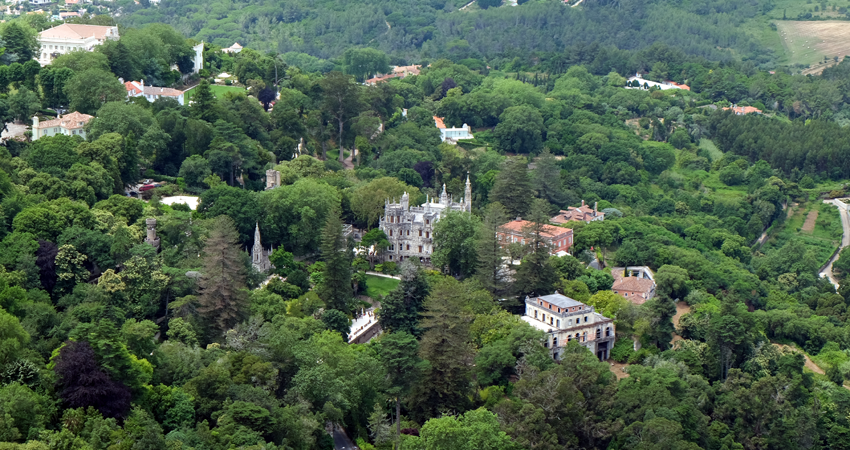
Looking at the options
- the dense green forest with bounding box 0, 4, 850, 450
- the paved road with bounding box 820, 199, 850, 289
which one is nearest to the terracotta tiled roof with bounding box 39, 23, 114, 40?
the dense green forest with bounding box 0, 4, 850, 450

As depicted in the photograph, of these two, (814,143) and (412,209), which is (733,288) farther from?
(814,143)

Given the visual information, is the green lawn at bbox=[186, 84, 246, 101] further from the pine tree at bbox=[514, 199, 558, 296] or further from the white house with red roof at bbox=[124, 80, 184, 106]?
the pine tree at bbox=[514, 199, 558, 296]

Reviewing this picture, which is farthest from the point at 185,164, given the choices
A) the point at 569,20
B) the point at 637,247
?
the point at 569,20

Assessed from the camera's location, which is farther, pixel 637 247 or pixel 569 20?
pixel 569 20

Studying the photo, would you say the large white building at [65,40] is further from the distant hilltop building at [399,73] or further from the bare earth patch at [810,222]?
the bare earth patch at [810,222]

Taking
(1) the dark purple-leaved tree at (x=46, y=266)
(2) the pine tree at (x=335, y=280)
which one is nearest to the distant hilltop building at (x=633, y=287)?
(2) the pine tree at (x=335, y=280)

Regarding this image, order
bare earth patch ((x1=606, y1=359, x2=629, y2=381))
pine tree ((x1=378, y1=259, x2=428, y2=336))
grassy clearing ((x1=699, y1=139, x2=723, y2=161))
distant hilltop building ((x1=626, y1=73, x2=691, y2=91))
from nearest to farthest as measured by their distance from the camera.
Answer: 1. pine tree ((x1=378, y1=259, x2=428, y2=336))
2. bare earth patch ((x1=606, y1=359, x2=629, y2=381))
3. grassy clearing ((x1=699, y1=139, x2=723, y2=161))
4. distant hilltop building ((x1=626, y1=73, x2=691, y2=91))

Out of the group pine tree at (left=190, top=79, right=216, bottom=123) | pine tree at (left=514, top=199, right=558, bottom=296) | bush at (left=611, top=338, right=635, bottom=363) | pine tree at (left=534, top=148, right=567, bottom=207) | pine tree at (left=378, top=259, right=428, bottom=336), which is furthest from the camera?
pine tree at (left=534, top=148, right=567, bottom=207)
